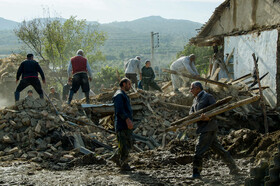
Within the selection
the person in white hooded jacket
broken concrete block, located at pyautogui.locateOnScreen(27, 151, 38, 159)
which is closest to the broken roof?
the person in white hooded jacket

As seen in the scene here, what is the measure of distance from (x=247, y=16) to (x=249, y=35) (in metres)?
0.98

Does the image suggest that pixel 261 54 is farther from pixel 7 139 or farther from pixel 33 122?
pixel 7 139

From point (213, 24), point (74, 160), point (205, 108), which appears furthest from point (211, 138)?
point (213, 24)

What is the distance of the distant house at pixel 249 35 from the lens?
13.5 meters

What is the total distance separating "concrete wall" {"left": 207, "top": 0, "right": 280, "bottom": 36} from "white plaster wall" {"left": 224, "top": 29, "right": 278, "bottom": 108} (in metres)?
0.48

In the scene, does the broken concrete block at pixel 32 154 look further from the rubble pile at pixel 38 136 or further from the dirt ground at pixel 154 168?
the dirt ground at pixel 154 168

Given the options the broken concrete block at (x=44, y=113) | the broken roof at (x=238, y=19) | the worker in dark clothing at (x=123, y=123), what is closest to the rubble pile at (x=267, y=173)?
the worker in dark clothing at (x=123, y=123)

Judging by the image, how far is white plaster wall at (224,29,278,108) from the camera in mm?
13531

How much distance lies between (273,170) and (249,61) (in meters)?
12.3

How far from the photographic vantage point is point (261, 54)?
14.4 meters

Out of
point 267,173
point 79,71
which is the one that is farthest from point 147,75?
point 267,173

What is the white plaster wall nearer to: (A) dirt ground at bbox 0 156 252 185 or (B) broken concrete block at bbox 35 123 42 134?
(A) dirt ground at bbox 0 156 252 185

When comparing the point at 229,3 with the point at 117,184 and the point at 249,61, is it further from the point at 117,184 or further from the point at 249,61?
the point at 117,184

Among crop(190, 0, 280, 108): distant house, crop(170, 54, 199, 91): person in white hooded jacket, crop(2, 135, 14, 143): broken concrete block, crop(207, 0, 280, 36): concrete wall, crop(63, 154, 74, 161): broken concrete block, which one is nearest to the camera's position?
crop(63, 154, 74, 161): broken concrete block
